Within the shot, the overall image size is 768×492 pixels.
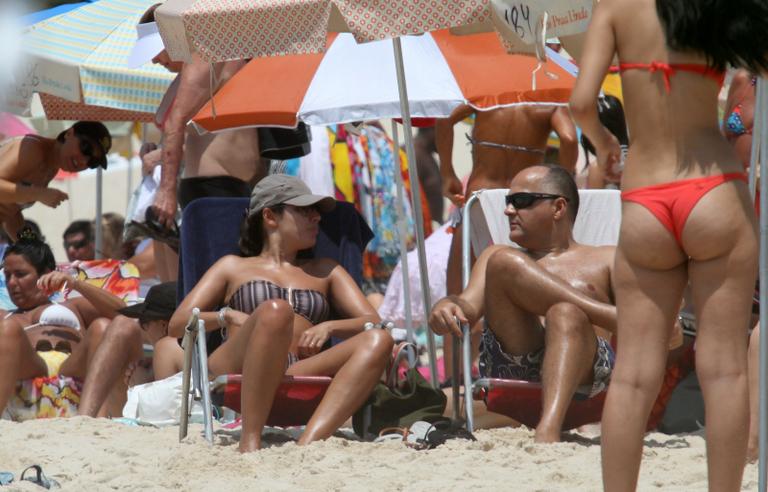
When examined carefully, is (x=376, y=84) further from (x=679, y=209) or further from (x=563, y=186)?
(x=679, y=209)

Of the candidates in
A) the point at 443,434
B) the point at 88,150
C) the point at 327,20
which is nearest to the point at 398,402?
the point at 443,434

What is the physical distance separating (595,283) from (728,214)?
2.23m

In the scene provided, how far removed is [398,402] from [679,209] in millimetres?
2452

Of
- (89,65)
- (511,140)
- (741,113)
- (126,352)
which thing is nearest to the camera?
(741,113)

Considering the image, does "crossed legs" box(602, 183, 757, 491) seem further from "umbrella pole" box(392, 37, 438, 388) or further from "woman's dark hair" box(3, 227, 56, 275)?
"woman's dark hair" box(3, 227, 56, 275)

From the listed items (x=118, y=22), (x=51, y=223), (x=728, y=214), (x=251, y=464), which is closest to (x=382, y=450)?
(x=251, y=464)

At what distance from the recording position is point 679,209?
3.47 meters

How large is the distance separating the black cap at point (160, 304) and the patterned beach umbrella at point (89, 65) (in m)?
1.53

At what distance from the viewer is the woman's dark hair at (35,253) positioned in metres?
7.33

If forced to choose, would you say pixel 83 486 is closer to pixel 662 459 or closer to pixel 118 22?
pixel 662 459

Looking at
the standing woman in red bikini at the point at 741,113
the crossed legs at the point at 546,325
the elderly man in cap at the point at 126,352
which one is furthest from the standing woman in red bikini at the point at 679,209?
the elderly man in cap at the point at 126,352

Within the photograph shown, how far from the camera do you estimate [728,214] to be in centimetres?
347

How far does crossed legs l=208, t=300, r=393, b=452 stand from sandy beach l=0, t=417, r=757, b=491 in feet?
0.34

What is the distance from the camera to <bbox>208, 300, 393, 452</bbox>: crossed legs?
17.2 feet
